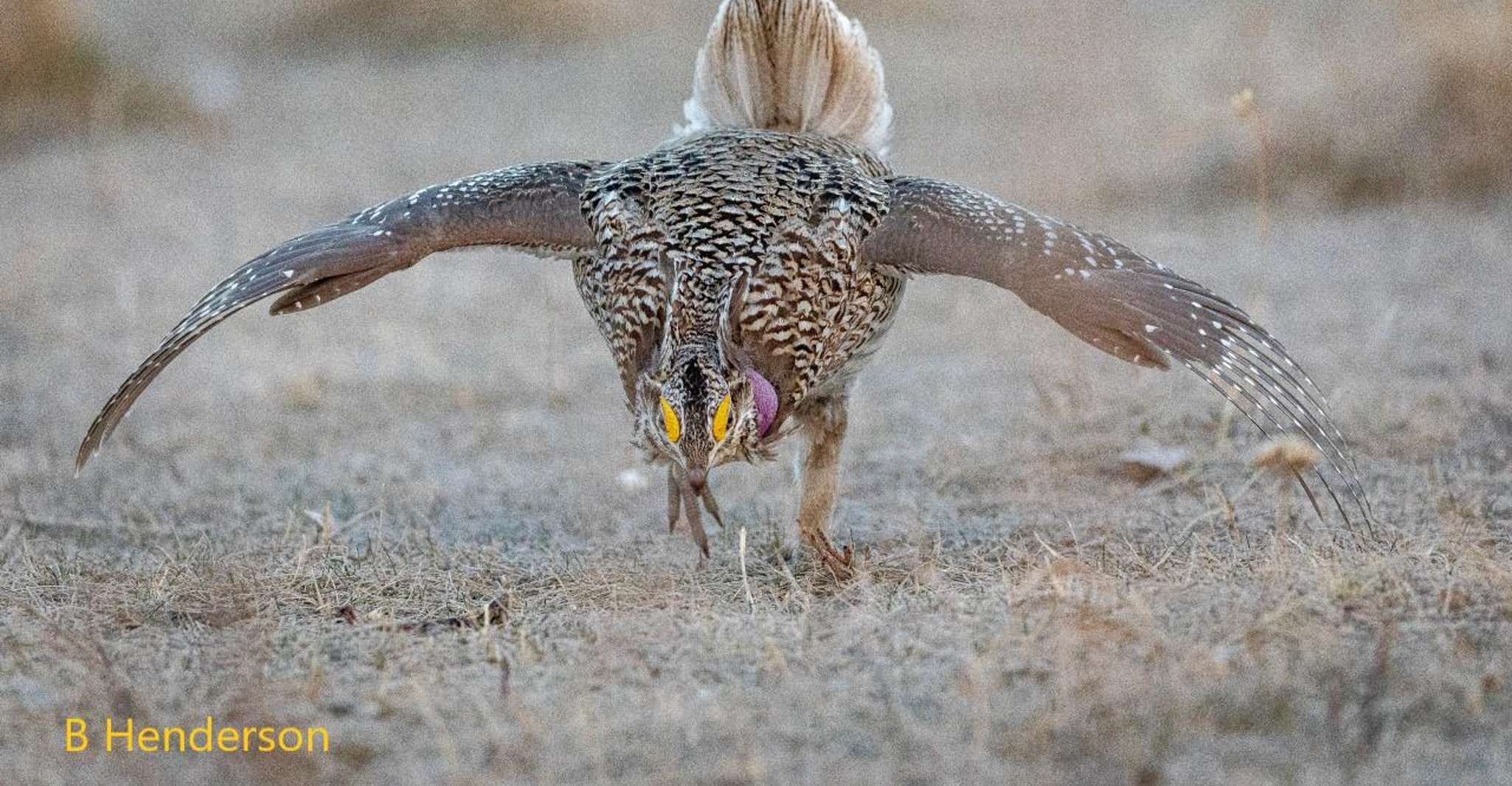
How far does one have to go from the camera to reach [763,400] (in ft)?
15.7

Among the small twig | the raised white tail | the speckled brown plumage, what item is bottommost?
the small twig

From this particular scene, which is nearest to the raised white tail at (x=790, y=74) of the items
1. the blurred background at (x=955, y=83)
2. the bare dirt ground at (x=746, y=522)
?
the bare dirt ground at (x=746, y=522)

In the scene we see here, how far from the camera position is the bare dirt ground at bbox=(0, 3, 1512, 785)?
11.2 feet

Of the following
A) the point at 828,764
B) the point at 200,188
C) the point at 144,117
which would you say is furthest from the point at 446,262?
the point at 828,764

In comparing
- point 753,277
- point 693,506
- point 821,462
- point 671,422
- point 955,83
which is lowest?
point 693,506

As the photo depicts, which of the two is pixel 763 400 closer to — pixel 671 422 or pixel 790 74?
pixel 671 422

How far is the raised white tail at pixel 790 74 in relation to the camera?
6.24 m

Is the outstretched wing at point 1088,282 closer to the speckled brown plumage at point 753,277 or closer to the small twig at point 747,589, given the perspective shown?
the speckled brown plumage at point 753,277

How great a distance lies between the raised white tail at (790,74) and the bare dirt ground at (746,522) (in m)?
1.35

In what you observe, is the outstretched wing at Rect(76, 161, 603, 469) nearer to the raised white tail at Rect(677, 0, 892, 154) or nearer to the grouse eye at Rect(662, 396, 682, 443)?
the grouse eye at Rect(662, 396, 682, 443)

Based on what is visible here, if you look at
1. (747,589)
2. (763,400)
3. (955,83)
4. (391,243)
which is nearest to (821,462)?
(763,400)

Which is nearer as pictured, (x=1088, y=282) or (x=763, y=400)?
(x=763, y=400)

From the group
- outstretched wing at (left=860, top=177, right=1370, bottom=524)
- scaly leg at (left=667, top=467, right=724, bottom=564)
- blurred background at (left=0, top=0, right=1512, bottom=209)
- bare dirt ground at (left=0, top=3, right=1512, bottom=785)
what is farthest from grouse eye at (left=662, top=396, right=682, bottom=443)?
blurred background at (left=0, top=0, right=1512, bottom=209)

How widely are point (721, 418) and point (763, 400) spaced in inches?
9.4
